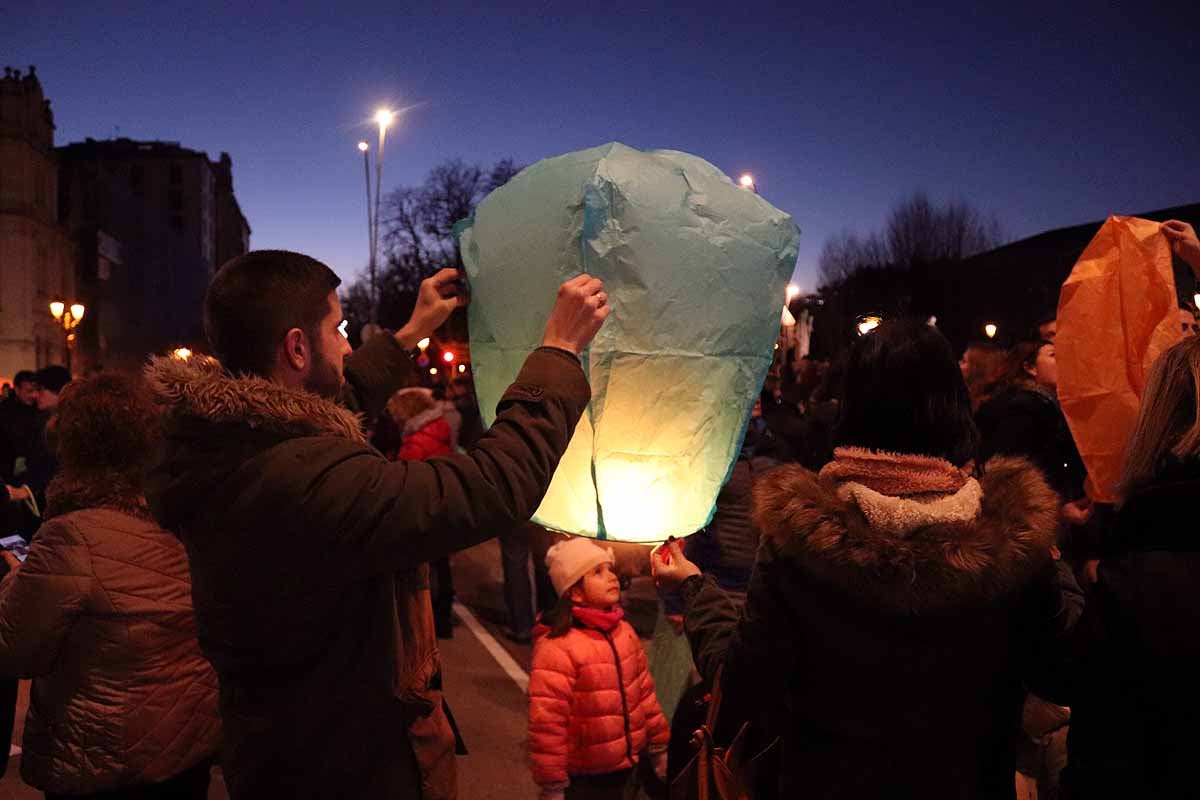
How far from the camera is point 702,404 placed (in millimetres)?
2242

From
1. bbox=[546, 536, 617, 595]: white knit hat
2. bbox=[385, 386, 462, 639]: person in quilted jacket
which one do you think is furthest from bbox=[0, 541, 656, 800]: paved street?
bbox=[546, 536, 617, 595]: white knit hat

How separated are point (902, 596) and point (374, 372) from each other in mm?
1510

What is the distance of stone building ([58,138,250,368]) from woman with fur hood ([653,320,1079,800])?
16.3 m

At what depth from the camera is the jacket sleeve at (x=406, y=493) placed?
1513mm

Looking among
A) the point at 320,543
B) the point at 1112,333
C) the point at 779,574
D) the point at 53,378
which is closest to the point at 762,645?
the point at 779,574

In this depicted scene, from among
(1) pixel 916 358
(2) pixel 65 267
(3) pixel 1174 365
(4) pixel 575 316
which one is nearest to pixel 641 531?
(4) pixel 575 316

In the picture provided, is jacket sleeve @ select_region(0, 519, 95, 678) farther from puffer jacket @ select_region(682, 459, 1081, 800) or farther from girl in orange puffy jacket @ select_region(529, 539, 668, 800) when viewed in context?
puffer jacket @ select_region(682, 459, 1081, 800)

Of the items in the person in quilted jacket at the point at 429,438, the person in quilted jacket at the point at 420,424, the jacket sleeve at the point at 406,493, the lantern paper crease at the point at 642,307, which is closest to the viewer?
the jacket sleeve at the point at 406,493

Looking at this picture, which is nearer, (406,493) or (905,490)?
(406,493)

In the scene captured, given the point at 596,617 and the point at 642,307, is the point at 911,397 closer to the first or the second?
the point at 642,307

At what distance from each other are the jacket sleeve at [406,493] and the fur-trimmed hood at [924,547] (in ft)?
1.75

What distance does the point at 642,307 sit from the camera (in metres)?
2.11

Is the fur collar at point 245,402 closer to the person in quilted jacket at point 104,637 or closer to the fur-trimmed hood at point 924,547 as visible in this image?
the fur-trimmed hood at point 924,547

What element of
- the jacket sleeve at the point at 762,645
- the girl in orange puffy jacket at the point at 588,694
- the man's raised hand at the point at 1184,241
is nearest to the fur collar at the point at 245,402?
the jacket sleeve at the point at 762,645
